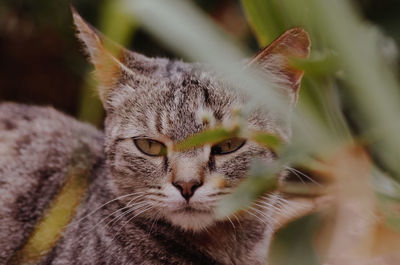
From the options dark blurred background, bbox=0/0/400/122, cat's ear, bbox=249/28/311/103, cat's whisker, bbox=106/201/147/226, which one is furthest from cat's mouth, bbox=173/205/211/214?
dark blurred background, bbox=0/0/400/122

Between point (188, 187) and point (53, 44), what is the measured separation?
8.55 feet

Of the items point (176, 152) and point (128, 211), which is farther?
point (128, 211)

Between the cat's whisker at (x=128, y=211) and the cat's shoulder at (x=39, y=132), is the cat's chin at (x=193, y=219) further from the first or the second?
the cat's shoulder at (x=39, y=132)

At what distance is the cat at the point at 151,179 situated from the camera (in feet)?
4.73

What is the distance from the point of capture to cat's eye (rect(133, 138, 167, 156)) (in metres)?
1.52

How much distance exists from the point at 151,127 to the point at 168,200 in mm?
212

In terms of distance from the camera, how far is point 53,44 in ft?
12.2

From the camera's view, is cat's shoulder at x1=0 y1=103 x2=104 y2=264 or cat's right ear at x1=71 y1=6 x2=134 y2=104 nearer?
cat's right ear at x1=71 y1=6 x2=134 y2=104

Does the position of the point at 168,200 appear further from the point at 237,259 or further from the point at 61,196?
the point at 61,196

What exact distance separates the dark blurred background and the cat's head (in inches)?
46.4

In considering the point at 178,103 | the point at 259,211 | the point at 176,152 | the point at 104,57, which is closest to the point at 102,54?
the point at 104,57

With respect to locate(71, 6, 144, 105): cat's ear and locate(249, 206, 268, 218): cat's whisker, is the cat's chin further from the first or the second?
locate(71, 6, 144, 105): cat's ear

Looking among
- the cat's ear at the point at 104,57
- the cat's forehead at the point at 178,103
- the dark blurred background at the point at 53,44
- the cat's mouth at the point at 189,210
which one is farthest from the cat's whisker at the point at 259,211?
the dark blurred background at the point at 53,44

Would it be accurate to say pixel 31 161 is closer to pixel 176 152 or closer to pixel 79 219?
pixel 79 219
